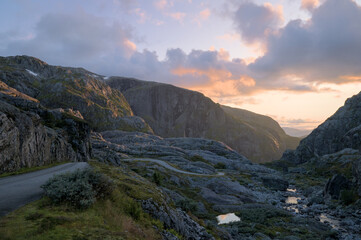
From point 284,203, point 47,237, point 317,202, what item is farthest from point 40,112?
point 317,202

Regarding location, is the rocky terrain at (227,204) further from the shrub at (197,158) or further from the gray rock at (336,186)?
the shrub at (197,158)

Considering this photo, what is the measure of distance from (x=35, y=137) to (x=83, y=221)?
2409cm

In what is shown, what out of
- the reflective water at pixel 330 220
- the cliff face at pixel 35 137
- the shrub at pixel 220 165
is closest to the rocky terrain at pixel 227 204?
the reflective water at pixel 330 220

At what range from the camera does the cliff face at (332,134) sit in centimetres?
16888

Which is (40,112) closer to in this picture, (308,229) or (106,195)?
(106,195)

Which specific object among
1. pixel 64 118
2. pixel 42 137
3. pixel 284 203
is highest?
pixel 64 118

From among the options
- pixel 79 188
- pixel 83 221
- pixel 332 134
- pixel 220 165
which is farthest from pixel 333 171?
pixel 83 221

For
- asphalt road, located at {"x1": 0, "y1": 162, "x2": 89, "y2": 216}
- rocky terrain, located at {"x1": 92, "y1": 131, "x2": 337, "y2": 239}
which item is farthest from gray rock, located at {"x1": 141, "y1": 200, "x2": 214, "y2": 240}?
asphalt road, located at {"x1": 0, "y1": 162, "x2": 89, "y2": 216}

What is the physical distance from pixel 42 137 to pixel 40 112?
13.6 m

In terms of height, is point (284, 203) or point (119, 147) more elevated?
point (119, 147)

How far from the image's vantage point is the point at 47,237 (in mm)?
9078

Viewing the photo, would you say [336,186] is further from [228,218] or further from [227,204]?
[228,218]

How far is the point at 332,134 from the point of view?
575 ft

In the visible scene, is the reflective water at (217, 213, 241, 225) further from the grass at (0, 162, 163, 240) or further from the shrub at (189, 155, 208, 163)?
the shrub at (189, 155, 208, 163)
